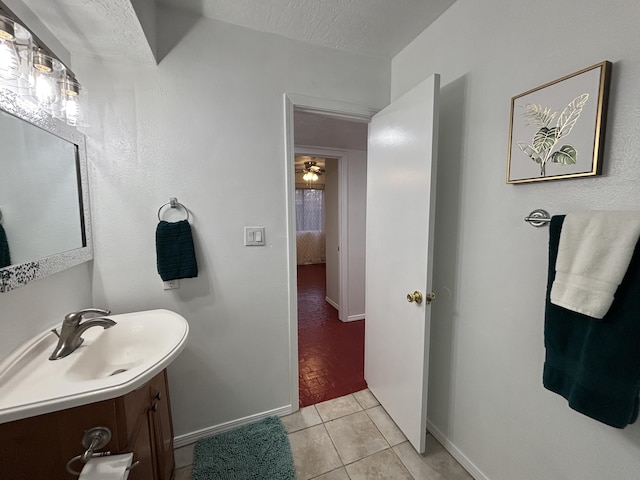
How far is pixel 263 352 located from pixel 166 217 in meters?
0.99

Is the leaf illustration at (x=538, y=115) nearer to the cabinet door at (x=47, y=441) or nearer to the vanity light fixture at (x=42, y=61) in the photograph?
the cabinet door at (x=47, y=441)

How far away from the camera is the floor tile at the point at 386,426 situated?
1572mm

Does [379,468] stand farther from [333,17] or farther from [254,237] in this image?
[333,17]

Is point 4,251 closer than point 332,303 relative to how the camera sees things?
Yes

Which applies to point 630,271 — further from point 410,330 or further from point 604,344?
point 410,330

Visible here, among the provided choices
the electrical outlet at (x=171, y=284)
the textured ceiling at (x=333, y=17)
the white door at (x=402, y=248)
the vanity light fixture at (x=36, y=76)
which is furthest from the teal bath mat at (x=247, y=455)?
the textured ceiling at (x=333, y=17)

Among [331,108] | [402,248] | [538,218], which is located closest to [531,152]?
[538,218]

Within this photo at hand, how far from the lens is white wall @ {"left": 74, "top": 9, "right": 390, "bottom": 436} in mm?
1306

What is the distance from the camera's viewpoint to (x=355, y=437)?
1.59m

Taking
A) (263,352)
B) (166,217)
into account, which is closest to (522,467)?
(263,352)

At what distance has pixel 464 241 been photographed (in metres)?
1.35

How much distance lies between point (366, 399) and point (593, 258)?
167 centimetres

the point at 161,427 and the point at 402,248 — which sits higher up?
the point at 402,248

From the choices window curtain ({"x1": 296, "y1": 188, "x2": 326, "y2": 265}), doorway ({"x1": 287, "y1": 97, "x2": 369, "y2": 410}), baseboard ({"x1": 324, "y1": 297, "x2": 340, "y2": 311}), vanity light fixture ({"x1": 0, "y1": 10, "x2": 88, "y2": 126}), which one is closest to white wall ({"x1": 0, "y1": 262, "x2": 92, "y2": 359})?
vanity light fixture ({"x1": 0, "y1": 10, "x2": 88, "y2": 126})
